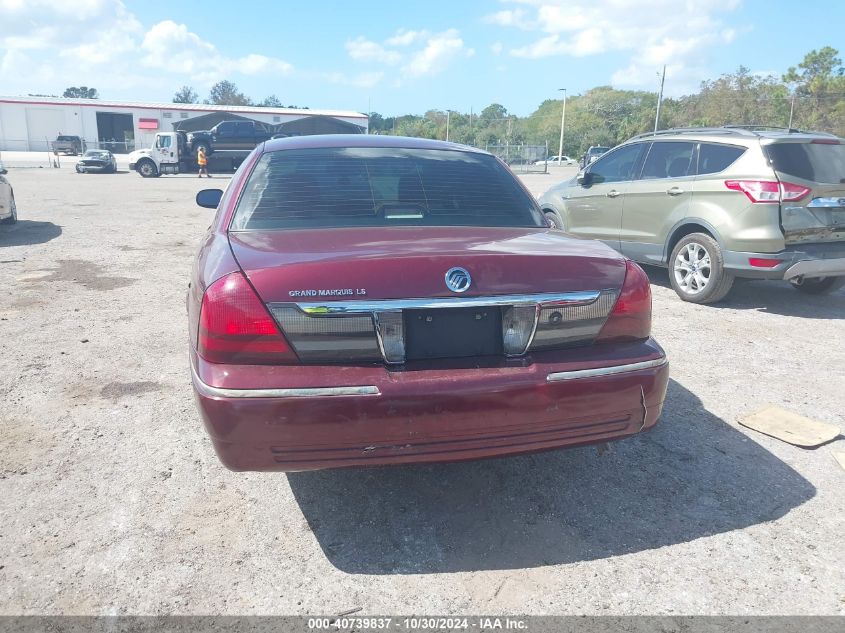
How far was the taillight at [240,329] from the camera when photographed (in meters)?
2.44

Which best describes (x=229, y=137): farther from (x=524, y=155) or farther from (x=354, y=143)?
(x=354, y=143)

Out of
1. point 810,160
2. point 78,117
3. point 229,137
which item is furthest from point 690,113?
point 810,160

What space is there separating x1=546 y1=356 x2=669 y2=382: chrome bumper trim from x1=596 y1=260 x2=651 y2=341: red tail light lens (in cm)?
15

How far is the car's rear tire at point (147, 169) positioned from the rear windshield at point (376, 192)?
33.1 meters

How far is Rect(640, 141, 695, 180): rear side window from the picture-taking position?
7324 millimetres

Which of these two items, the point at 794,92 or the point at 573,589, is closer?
the point at 573,589

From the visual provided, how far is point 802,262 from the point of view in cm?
627

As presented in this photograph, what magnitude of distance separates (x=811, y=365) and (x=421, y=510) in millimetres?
3785

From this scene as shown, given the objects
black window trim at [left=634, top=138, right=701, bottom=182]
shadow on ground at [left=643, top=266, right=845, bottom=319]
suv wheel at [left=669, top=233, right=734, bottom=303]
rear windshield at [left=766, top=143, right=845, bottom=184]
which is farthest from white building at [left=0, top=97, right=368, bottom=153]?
rear windshield at [left=766, top=143, right=845, bottom=184]

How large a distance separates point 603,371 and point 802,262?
469cm

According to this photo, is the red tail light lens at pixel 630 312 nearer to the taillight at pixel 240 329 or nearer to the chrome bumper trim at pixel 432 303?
the chrome bumper trim at pixel 432 303

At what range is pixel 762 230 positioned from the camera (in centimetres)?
631

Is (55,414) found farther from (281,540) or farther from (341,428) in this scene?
(341,428)

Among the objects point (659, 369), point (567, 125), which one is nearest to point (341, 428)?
point (659, 369)
